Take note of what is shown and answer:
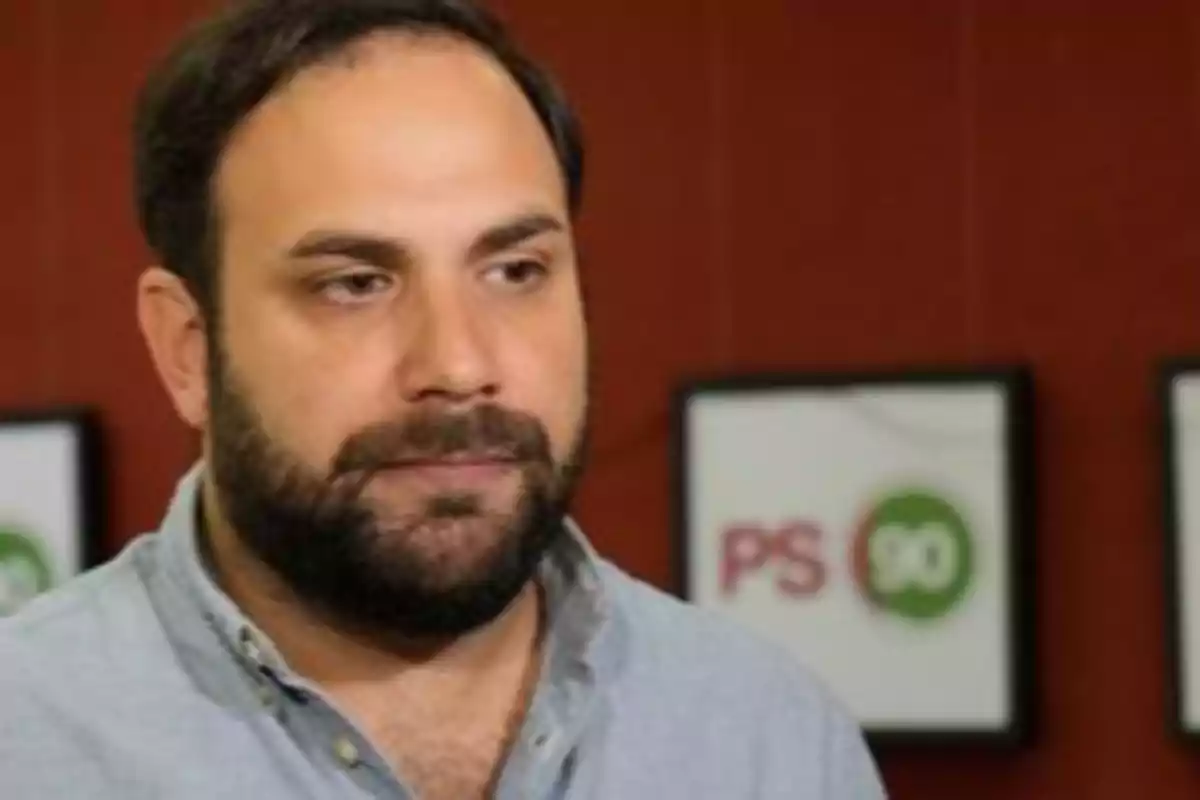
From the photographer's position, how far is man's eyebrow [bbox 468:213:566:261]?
1021 mm

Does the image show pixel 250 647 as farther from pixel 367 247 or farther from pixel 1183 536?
pixel 1183 536

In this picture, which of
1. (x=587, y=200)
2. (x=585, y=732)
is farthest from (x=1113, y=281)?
(x=585, y=732)

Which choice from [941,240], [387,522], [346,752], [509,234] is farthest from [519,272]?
[941,240]

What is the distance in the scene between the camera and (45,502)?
200 cm

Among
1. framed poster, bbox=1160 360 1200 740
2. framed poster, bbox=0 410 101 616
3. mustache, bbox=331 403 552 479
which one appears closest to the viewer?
mustache, bbox=331 403 552 479

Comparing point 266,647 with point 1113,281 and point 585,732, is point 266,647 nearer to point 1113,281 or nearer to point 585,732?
point 585,732

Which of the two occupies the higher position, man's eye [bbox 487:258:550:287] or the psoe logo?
man's eye [bbox 487:258:550:287]

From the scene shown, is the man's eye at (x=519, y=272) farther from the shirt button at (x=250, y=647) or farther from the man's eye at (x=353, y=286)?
the shirt button at (x=250, y=647)

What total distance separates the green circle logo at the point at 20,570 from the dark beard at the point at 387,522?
3.24 ft

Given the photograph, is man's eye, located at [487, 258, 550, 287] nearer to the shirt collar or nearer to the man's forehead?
the man's forehead

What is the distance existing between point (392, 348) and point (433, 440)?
48 mm

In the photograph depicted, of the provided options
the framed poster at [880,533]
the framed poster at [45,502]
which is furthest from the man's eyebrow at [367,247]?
the framed poster at [45,502]

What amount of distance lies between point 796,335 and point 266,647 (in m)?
0.78

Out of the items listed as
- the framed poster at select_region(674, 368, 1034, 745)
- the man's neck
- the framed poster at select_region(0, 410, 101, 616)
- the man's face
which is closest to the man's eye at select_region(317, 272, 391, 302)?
the man's face
